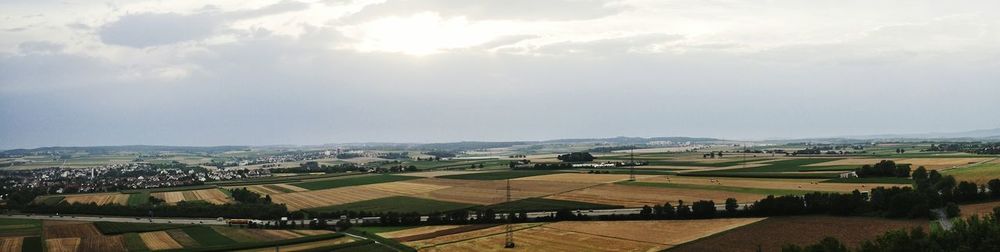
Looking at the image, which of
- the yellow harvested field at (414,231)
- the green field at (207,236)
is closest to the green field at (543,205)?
the yellow harvested field at (414,231)

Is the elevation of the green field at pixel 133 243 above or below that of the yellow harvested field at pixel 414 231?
below

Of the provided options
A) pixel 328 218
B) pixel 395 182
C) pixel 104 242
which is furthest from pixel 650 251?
pixel 395 182

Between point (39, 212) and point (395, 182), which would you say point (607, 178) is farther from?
point (39, 212)

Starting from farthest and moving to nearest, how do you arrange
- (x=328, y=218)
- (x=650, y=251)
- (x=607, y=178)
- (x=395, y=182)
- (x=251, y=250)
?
(x=395, y=182) → (x=607, y=178) → (x=328, y=218) → (x=251, y=250) → (x=650, y=251)

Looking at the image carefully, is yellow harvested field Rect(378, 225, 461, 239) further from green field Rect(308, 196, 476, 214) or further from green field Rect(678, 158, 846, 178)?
green field Rect(678, 158, 846, 178)

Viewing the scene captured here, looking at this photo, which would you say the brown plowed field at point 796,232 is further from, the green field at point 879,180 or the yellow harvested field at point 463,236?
the green field at point 879,180

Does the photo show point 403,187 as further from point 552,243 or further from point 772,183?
point 552,243
